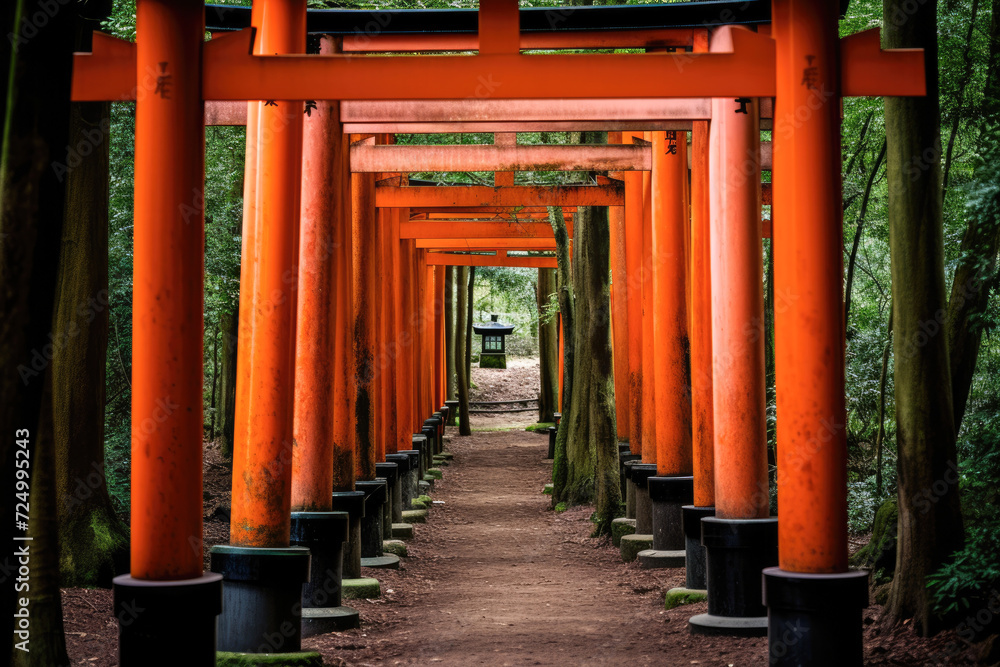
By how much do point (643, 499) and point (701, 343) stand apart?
3.15 m

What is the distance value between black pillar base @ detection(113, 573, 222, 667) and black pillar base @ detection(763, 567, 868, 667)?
289 centimetres

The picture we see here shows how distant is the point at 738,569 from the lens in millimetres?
7535

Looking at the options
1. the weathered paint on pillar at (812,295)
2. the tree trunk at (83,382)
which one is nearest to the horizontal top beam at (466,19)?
the tree trunk at (83,382)

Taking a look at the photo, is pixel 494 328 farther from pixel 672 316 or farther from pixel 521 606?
pixel 521 606

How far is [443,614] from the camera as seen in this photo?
29.4 feet

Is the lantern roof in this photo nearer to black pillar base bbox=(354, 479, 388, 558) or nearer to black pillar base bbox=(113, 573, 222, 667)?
black pillar base bbox=(354, 479, 388, 558)

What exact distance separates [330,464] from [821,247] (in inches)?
166

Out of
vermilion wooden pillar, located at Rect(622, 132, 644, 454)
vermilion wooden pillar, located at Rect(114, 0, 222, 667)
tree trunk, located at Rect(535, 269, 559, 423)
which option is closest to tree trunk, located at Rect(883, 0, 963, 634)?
vermilion wooden pillar, located at Rect(114, 0, 222, 667)

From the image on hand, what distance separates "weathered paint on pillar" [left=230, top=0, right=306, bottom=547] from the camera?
641cm

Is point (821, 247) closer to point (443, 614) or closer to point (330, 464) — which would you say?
point (330, 464)

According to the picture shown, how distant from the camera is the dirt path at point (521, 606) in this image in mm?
7242

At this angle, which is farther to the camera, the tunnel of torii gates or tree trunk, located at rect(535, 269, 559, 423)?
tree trunk, located at rect(535, 269, 559, 423)

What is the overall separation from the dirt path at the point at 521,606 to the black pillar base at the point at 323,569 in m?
0.23

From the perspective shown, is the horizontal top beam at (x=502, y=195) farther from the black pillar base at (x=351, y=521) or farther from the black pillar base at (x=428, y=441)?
the black pillar base at (x=428, y=441)
